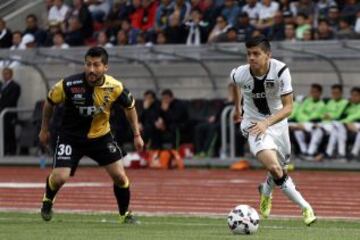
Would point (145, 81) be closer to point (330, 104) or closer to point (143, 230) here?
A: point (330, 104)

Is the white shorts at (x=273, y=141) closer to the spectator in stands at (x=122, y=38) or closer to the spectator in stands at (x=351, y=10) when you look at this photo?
the spectator in stands at (x=351, y=10)

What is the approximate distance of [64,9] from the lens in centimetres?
3191

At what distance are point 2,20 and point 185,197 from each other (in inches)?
542

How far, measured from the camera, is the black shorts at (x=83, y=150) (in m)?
14.8

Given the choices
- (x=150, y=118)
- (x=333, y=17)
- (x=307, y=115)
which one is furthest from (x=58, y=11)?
(x=307, y=115)

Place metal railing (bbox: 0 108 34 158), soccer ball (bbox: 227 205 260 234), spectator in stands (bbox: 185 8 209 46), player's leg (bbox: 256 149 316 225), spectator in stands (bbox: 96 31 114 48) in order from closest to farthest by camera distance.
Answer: soccer ball (bbox: 227 205 260 234)
player's leg (bbox: 256 149 316 225)
spectator in stands (bbox: 185 8 209 46)
metal railing (bbox: 0 108 34 158)
spectator in stands (bbox: 96 31 114 48)

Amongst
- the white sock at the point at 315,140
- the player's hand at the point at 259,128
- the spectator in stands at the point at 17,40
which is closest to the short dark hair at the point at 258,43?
the player's hand at the point at 259,128

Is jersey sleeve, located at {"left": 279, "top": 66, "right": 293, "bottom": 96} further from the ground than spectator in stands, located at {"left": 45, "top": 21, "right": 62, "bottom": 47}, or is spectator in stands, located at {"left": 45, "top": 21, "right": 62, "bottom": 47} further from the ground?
jersey sleeve, located at {"left": 279, "top": 66, "right": 293, "bottom": 96}

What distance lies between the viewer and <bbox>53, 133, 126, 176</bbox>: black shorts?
583 inches

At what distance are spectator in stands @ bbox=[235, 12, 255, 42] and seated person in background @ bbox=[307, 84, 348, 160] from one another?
2653mm

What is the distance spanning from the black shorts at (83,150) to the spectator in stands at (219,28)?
40.2 ft

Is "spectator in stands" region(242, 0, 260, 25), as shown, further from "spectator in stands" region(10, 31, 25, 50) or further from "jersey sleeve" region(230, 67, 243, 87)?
"jersey sleeve" region(230, 67, 243, 87)

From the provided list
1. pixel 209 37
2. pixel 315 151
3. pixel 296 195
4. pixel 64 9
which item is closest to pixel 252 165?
pixel 315 151

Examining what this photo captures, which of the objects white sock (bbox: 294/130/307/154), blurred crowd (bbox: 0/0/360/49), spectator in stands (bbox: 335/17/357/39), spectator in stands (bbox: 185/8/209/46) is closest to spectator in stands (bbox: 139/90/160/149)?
blurred crowd (bbox: 0/0/360/49)
